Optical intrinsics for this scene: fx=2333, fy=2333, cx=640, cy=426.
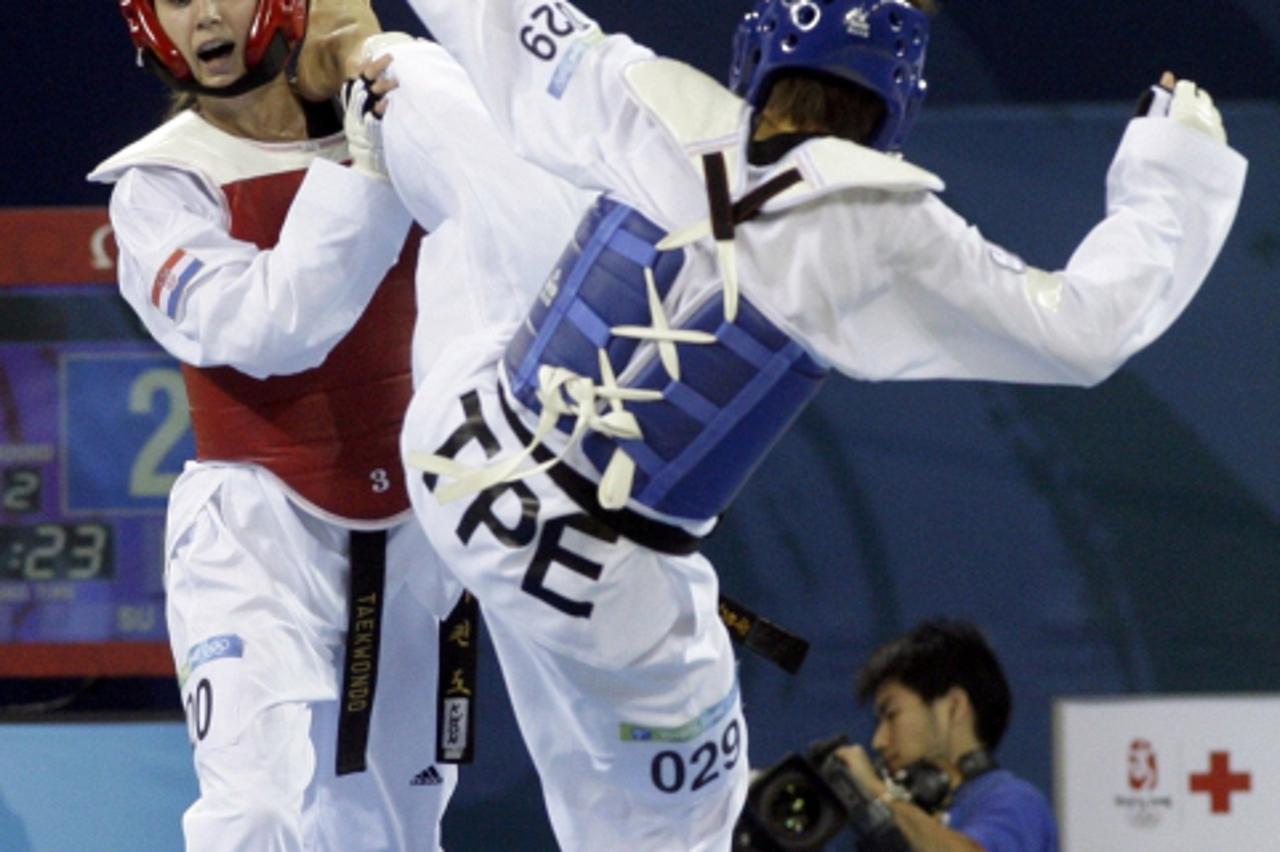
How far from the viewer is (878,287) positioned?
127 inches

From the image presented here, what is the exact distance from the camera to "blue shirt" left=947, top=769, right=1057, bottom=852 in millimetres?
4992

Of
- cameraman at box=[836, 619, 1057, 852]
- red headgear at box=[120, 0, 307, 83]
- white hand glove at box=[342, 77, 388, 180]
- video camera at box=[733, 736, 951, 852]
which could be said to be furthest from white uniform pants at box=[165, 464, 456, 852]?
Answer: cameraman at box=[836, 619, 1057, 852]

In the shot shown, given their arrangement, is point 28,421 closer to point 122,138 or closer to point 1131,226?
point 122,138

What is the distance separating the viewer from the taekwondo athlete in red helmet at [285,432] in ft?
12.9

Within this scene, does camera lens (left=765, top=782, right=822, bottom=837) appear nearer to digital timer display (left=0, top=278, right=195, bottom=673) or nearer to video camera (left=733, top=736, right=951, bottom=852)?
video camera (left=733, top=736, right=951, bottom=852)

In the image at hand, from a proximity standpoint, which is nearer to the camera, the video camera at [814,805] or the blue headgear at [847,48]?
the blue headgear at [847,48]

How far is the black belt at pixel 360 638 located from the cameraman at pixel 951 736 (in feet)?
4.29

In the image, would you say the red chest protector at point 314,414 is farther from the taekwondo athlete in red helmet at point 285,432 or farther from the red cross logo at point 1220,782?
the red cross logo at point 1220,782

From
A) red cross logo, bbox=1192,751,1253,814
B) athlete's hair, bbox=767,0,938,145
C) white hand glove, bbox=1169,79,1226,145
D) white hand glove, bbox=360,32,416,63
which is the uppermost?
white hand glove, bbox=360,32,416,63

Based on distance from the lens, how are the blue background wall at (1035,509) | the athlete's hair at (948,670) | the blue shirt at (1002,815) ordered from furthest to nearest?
the blue background wall at (1035,509) < the athlete's hair at (948,670) < the blue shirt at (1002,815)

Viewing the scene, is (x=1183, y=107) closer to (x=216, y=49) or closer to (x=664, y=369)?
(x=664, y=369)

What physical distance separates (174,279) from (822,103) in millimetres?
1274

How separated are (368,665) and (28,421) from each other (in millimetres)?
1758

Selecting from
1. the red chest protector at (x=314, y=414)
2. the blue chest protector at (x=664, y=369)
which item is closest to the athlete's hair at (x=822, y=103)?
the blue chest protector at (x=664, y=369)
